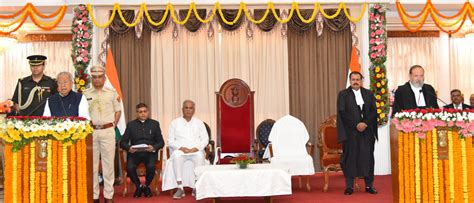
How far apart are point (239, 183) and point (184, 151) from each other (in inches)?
59.1

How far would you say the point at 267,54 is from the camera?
11117mm

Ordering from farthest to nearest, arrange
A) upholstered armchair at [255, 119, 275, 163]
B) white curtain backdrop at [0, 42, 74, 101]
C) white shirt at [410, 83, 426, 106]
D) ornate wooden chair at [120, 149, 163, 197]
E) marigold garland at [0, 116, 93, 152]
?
white curtain backdrop at [0, 42, 74, 101], upholstered armchair at [255, 119, 275, 163], ornate wooden chair at [120, 149, 163, 197], white shirt at [410, 83, 426, 106], marigold garland at [0, 116, 93, 152]

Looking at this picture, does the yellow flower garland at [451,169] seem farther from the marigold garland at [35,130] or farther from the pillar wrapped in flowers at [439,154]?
the marigold garland at [35,130]

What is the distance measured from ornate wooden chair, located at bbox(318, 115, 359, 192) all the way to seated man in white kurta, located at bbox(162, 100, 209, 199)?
5.38 ft

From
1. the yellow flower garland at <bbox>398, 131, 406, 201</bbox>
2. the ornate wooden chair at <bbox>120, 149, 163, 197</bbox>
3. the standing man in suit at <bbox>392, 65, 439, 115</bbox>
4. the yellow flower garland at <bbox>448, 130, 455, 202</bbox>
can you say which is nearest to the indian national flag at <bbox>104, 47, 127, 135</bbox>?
the ornate wooden chair at <bbox>120, 149, 163, 197</bbox>

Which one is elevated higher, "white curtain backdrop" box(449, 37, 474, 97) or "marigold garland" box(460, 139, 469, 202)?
"white curtain backdrop" box(449, 37, 474, 97)

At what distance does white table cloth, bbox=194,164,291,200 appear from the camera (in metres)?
6.44

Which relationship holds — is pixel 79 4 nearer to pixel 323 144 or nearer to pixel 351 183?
pixel 323 144

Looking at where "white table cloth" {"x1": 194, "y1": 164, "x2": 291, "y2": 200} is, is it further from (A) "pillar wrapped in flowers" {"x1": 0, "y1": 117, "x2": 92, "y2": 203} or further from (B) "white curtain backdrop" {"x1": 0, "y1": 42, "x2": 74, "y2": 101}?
(B) "white curtain backdrop" {"x1": 0, "y1": 42, "x2": 74, "y2": 101}

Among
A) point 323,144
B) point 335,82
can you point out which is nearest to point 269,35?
point 335,82

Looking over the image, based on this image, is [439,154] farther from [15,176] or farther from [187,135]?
[15,176]

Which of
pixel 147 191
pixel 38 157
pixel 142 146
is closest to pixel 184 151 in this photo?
pixel 142 146

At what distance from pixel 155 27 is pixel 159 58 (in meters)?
0.61

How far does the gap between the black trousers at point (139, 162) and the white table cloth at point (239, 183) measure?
139cm
